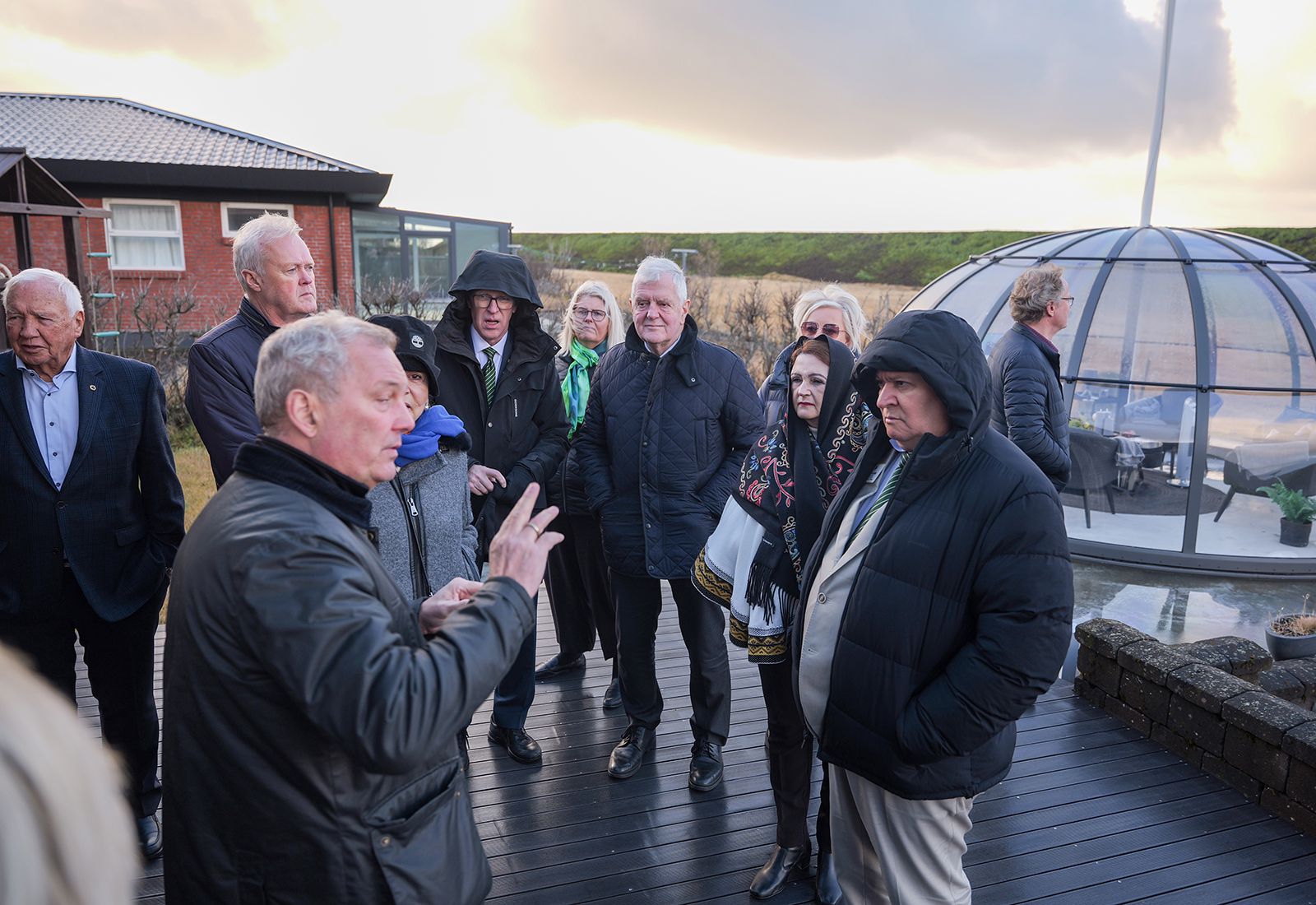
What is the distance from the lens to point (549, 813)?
10.1 ft

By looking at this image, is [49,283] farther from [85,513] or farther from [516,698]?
[516,698]

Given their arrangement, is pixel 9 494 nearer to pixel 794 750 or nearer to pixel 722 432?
pixel 722 432

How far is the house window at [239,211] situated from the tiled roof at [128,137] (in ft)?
2.79

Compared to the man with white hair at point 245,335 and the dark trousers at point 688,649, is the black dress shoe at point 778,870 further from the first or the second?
the man with white hair at point 245,335

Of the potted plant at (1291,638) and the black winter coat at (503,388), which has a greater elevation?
the black winter coat at (503,388)

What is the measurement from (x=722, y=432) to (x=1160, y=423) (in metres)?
6.15

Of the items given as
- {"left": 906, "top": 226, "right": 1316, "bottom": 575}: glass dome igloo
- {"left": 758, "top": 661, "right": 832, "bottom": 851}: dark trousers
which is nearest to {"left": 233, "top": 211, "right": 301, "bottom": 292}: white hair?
{"left": 758, "top": 661, "right": 832, "bottom": 851}: dark trousers

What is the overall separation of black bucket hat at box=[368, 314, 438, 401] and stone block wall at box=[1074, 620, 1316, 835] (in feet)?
10.9

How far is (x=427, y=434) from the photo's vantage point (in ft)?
8.27

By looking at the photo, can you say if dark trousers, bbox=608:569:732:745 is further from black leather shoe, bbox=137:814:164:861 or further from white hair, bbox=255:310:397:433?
white hair, bbox=255:310:397:433

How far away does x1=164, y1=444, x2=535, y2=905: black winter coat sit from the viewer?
4.05ft

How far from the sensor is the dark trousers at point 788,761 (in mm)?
2664

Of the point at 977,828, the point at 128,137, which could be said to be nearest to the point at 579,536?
the point at 977,828

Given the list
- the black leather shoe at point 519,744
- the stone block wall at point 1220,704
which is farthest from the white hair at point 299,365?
Answer: the stone block wall at point 1220,704
